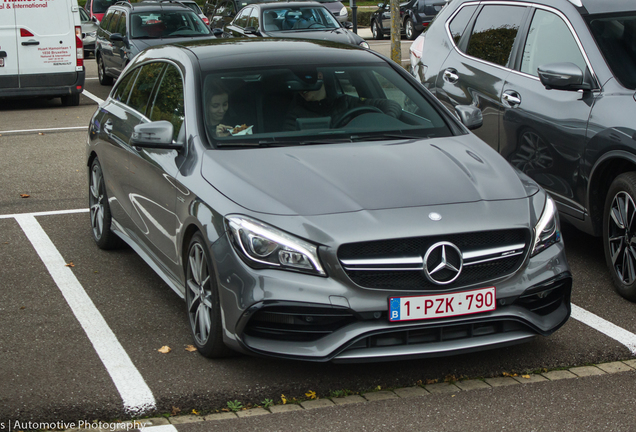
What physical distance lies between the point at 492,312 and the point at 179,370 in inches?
62.7

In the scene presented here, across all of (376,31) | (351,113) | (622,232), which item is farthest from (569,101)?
(376,31)

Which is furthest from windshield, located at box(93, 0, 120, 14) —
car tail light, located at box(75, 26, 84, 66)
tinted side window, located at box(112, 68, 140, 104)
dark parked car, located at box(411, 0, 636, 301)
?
dark parked car, located at box(411, 0, 636, 301)

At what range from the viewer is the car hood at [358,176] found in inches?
167

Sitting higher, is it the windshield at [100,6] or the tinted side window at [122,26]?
the windshield at [100,6]

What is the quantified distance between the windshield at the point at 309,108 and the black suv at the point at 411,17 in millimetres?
23307

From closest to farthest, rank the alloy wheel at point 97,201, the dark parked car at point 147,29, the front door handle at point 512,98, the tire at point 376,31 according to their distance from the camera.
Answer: the front door handle at point 512,98, the alloy wheel at point 97,201, the dark parked car at point 147,29, the tire at point 376,31

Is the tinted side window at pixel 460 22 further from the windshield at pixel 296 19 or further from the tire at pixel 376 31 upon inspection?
the tire at pixel 376 31

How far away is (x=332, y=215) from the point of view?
411 cm

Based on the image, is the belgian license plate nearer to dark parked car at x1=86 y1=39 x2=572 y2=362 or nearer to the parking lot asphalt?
dark parked car at x1=86 y1=39 x2=572 y2=362

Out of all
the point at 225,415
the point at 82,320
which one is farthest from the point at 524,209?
the point at 82,320

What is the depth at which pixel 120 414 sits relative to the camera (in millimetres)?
3984

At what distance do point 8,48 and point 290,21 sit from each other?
5524mm

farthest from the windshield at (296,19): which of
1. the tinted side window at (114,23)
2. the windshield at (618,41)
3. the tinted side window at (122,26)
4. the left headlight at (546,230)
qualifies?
the left headlight at (546,230)

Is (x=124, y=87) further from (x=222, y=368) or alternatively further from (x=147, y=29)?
(x=147, y=29)
